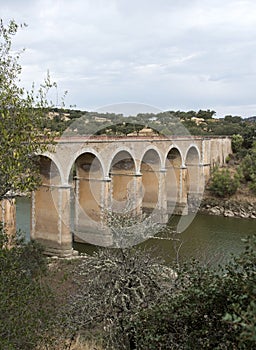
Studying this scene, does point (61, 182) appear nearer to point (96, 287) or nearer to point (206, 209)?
point (96, 287)

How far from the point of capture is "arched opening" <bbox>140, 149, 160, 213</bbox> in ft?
72.1

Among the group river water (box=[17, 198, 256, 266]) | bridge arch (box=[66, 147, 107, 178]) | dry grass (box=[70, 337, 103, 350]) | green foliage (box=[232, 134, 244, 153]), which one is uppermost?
green foliage (box=[232, 134, 244, 153])

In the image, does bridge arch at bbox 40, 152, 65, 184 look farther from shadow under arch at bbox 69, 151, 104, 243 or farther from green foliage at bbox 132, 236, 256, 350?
green foliage at bbox 132, 236, 256, 350

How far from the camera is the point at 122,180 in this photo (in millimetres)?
19781

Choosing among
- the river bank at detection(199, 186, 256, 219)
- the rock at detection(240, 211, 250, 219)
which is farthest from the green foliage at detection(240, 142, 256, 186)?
the rock at detection(240, 211, 250, 219)

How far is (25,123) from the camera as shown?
495cm

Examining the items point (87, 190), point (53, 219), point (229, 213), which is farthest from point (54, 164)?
point (229, 213)

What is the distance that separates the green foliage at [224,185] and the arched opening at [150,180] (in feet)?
16.9

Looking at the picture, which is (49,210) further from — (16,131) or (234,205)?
(234,205)

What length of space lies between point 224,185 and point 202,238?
740cm

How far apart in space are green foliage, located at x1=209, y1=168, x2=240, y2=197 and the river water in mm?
2266

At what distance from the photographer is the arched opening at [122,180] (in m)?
19.0

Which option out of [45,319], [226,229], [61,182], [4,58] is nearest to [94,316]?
[45,319]

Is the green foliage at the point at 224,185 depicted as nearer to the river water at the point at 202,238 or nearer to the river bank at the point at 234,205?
the river bank at the point at 234,205
